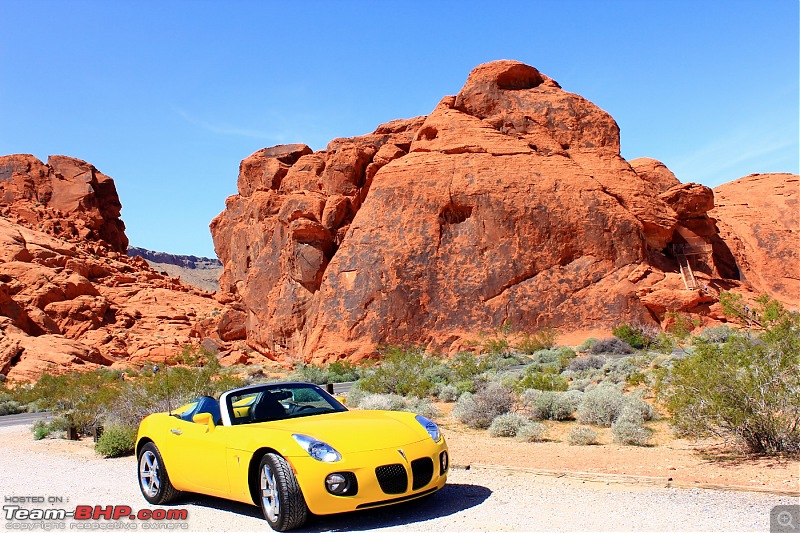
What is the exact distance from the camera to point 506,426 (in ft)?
37.8

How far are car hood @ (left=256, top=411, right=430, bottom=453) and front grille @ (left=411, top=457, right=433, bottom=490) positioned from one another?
0.21 meters

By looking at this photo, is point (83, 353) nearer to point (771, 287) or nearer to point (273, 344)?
point (273, 344)

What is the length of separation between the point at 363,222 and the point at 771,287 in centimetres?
2698

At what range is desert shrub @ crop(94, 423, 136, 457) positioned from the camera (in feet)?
38.9

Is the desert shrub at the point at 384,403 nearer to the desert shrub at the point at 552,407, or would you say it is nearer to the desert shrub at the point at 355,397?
the desert shrub at the point at 355,397

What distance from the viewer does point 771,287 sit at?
42.8 meters

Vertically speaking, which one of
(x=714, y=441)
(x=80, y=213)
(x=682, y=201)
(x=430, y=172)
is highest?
(x=80, y=213)

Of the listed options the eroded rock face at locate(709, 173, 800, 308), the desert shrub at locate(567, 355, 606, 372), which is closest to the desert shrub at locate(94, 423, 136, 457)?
the desert shrub at locate(567, 355, 606, 372)

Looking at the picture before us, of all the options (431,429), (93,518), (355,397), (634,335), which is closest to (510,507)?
(431,429)

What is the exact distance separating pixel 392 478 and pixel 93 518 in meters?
3.47

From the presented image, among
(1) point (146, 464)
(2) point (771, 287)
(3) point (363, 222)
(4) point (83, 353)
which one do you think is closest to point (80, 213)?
(4) point (83, 353)

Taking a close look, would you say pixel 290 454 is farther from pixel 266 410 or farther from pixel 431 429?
pixel 431 429

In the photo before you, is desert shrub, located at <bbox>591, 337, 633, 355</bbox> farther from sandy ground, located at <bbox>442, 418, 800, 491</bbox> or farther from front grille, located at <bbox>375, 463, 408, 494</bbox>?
front grille, located at <bbox>375, 463, 408, 494</bbox>

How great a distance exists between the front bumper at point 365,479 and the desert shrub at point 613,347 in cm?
2356
